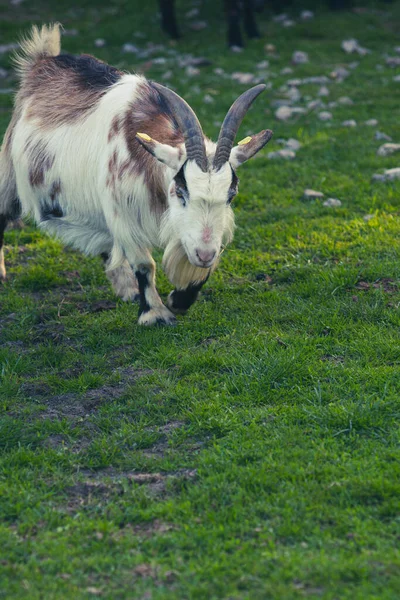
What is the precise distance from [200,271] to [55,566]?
230 cm

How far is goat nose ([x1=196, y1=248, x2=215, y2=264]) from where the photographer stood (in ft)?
14.7

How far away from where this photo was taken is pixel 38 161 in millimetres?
5691

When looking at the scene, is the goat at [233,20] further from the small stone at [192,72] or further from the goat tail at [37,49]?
the goat tail at [37,49]

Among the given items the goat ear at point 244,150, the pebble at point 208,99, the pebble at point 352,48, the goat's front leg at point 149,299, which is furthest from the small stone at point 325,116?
the goat's front leg at point 149,299

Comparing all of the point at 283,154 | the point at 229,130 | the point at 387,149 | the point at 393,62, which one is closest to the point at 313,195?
the point at 283,154

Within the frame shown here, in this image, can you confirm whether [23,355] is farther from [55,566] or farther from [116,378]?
[55,566]

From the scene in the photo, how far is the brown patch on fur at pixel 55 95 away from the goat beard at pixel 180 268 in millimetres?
1278

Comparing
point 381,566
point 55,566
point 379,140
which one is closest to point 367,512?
point 381,566

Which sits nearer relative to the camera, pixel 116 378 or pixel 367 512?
pixel 367 512

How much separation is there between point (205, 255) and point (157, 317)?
927 millimetres

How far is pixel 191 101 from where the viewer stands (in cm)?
1045

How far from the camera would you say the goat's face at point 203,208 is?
448cm

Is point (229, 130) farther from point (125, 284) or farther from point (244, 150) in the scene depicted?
point (125, 284)

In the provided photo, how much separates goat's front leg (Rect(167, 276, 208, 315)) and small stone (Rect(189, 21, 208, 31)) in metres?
10.2
